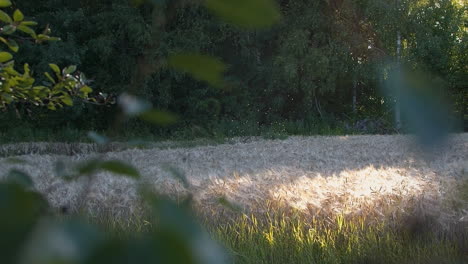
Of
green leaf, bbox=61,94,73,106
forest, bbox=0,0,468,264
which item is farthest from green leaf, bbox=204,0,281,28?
green leaf, bbox=61,94,73,106

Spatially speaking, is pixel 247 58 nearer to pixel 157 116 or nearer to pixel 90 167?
pixel 157 116

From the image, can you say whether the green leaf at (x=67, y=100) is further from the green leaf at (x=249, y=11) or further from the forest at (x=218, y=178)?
the green leaf at (x=249, y=11)

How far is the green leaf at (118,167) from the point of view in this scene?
0.34 meters

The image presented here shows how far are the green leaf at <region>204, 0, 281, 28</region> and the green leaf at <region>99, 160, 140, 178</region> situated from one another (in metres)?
0.14

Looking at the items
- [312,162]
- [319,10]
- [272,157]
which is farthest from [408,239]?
[319,10]

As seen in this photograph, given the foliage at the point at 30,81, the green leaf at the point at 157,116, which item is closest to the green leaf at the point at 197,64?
the green leaf at the point at 157,116

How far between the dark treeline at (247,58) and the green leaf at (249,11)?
8.51m

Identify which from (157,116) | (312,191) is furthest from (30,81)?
(312,191)

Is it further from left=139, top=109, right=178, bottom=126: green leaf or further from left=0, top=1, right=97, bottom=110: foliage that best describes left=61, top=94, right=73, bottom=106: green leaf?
left=139, top=109, right=178, bottom=126: green leaf

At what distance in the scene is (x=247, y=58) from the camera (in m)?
11.4

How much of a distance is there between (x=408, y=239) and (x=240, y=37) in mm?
9424

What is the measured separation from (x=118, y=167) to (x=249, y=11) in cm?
16

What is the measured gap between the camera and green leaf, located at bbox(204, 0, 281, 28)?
228 mm

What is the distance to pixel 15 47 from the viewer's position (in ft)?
3.48
